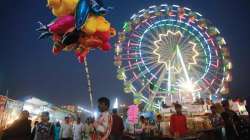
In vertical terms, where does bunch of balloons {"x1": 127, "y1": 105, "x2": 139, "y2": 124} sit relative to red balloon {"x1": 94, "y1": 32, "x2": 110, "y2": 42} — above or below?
below

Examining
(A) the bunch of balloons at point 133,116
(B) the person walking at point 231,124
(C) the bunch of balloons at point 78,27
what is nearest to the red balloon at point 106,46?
(C) the bunch of balloons at point 78,27

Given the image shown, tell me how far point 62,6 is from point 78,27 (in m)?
0.64

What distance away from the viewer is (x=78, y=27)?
16.8ft

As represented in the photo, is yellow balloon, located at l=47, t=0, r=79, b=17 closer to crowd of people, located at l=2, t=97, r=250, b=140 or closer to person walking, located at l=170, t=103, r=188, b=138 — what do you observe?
crowd of people, located at l=2, t=97, r=250, b=140

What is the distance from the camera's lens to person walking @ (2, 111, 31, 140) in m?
5.74

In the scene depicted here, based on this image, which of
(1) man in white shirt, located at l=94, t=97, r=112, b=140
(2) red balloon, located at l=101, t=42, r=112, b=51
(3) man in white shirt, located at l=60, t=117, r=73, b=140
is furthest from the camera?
(3) man in white shirt, located at l=60, t=117, r=73, b=140

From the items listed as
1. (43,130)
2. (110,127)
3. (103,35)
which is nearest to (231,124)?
(110,127)

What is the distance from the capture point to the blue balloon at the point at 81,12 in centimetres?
513

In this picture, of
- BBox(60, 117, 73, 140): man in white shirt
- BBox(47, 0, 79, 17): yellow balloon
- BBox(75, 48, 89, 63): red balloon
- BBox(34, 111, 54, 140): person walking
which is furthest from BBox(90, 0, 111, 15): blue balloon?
BBox(60, 117, 73, 140): man in white shirt

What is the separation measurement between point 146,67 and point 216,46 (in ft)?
18.0

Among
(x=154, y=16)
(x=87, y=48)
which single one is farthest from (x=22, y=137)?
(x=154, y=16)

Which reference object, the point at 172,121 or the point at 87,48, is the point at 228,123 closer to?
the point at 172,121

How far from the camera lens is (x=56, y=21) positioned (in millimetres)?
5488

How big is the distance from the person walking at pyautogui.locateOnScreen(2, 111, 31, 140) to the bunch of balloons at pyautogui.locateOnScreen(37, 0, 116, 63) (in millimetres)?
1624
